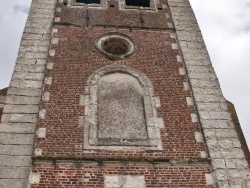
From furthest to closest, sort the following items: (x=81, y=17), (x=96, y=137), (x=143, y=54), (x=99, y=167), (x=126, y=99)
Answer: (x=81, y=17), (x=143, y=54), (x=126, y=99), (x=96, y=137), (x=99, y=167)

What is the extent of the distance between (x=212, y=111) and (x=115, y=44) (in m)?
3.57

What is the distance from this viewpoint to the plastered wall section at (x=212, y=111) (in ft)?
26.0

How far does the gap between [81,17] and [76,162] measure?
554 centimetres

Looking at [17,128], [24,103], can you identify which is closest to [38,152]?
[17,128]

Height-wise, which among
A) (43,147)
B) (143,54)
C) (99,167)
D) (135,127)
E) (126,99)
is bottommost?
(99,167)

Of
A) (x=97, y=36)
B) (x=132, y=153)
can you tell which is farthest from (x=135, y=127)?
(x=97, y=36)

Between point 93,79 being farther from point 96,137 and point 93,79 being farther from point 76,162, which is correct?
point 76,162

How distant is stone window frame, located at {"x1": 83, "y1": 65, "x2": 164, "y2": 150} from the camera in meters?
8.29

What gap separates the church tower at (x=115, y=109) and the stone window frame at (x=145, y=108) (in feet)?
0.07

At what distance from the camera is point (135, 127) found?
346 inches

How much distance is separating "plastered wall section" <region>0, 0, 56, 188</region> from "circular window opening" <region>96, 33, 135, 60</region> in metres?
1.44

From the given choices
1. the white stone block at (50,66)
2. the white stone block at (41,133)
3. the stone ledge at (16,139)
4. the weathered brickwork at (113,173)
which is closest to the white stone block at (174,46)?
the white stone block at (50,66)

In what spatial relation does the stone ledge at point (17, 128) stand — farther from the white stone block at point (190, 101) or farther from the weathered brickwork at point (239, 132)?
the weathered brickwork at point (239, 132)

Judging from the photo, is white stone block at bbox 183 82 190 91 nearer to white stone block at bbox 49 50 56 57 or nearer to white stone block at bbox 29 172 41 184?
white stone block at bbox 49 50 56 57
